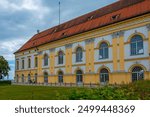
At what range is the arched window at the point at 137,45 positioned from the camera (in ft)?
103

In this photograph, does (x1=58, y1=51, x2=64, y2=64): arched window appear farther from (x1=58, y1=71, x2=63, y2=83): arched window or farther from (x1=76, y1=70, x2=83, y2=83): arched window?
(x1=76, y1=70, x2=83, y2=83): arched window

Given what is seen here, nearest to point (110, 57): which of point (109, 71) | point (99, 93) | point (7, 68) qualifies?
point (109, 71)

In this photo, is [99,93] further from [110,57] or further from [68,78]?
[68,78]

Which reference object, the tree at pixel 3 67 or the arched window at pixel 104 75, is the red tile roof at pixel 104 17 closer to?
the arched window at pixel 104 75

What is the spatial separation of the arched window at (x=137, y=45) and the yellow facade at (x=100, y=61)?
571 millimetres

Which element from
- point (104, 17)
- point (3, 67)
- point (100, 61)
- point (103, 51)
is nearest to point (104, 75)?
point (100, 61)

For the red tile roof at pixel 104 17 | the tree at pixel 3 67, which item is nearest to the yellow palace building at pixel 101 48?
the red tile roof at pixel 104 17

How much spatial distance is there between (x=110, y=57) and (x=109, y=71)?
2.22 meters

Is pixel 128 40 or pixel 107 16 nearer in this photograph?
pixel 128 40

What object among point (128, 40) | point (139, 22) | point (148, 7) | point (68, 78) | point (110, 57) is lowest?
point (68, 78)

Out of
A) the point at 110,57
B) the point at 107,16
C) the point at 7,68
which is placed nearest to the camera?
the point at 110,57

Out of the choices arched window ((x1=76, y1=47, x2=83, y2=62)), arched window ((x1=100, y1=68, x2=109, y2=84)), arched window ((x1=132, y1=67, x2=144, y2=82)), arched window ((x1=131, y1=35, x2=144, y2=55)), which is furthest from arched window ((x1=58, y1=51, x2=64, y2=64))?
arched window ((x1=132, y1=67, x2=144, y2=82))

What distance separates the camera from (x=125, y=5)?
123 feet

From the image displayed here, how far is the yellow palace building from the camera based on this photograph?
31.7 m
